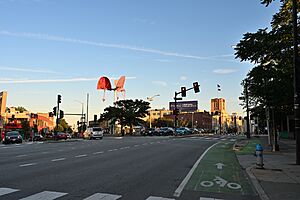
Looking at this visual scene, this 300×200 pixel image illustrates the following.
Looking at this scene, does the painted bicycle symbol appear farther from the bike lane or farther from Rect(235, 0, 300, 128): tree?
Rect(235, 0, 300, 128): tree

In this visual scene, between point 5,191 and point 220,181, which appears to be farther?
point 220,181

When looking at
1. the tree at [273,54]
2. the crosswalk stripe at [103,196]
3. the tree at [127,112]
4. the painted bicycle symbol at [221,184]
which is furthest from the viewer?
the tree at [127,112]

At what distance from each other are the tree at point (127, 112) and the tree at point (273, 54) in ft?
205

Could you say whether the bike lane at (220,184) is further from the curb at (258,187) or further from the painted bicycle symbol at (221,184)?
the curb at (258,187)

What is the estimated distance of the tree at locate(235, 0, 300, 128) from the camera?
48.9ft

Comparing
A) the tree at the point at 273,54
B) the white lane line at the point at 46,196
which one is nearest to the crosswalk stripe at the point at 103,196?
the white lane line at the point at 46,196

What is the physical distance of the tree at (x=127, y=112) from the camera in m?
78.5

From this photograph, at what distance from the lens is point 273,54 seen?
49.5ft

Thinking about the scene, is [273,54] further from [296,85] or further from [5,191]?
[5,191]

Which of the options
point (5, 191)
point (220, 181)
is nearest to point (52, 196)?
point (5, 191)

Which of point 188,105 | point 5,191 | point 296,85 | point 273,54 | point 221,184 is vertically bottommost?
point 221,184

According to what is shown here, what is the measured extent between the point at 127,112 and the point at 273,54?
6436cm

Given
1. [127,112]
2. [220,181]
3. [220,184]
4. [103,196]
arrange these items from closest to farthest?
[103,196] < [220,184] < [220,181] < [127,112]

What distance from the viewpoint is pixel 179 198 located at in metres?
7.89
